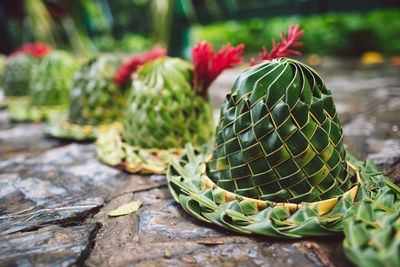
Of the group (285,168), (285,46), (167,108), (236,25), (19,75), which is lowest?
(285,168)

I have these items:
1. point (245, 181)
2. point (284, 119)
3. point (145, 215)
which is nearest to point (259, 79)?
point (284, 119)

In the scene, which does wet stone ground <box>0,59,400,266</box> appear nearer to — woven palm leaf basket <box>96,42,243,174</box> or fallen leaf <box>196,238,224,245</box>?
fallen leaf <box>196,238,224,245</box>

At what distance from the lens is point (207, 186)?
1194 millimetres

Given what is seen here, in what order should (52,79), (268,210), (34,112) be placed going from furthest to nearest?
(34,112) < (52,79) < (268,210)

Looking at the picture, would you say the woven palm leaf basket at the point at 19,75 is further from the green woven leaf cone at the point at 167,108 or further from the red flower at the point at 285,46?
the red flower at the point at 285,46

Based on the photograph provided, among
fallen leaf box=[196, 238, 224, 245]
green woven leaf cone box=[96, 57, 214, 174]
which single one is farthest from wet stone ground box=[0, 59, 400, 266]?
green woven leaf cone box=[96, 57, 214, 174]

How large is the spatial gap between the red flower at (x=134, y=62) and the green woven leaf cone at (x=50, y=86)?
1099 mm

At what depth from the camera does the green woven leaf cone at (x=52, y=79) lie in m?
3.05

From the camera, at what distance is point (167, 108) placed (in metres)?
1.67

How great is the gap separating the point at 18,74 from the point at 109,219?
3.71m

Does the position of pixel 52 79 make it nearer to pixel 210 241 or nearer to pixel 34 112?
pixel 34 112

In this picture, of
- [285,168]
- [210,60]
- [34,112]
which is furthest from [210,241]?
[34,112]

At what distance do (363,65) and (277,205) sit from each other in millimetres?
5405

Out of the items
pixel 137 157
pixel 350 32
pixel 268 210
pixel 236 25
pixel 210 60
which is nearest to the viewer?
pixel 268 210
